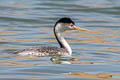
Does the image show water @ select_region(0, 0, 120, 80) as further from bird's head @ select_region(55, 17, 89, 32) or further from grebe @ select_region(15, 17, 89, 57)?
bird's head @ select_region(55, 17, 89, 32)

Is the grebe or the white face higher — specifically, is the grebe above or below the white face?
below

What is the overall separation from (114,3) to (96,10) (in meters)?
2.37

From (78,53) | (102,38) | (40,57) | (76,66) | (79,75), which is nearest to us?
(79,75)

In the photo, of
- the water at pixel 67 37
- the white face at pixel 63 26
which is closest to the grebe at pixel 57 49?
the white face at pixel 63 26

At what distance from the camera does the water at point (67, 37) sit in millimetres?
11877

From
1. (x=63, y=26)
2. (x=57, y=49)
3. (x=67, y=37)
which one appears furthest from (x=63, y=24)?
(x=67, y=37)

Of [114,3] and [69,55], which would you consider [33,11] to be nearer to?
[114,3]

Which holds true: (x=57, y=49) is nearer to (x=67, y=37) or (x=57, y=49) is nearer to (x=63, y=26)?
(x=63, y=26)

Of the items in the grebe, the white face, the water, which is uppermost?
the white face

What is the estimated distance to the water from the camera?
39.0ft

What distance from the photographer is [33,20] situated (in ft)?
73.5

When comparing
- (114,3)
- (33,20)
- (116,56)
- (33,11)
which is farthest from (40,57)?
(114,3)

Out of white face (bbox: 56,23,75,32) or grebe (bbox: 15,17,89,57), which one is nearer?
grebe (bbox: 15,17,89,57)

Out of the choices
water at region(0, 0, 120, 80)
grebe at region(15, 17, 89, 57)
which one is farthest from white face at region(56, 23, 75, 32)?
water at region(0, 0, 120, 80)
